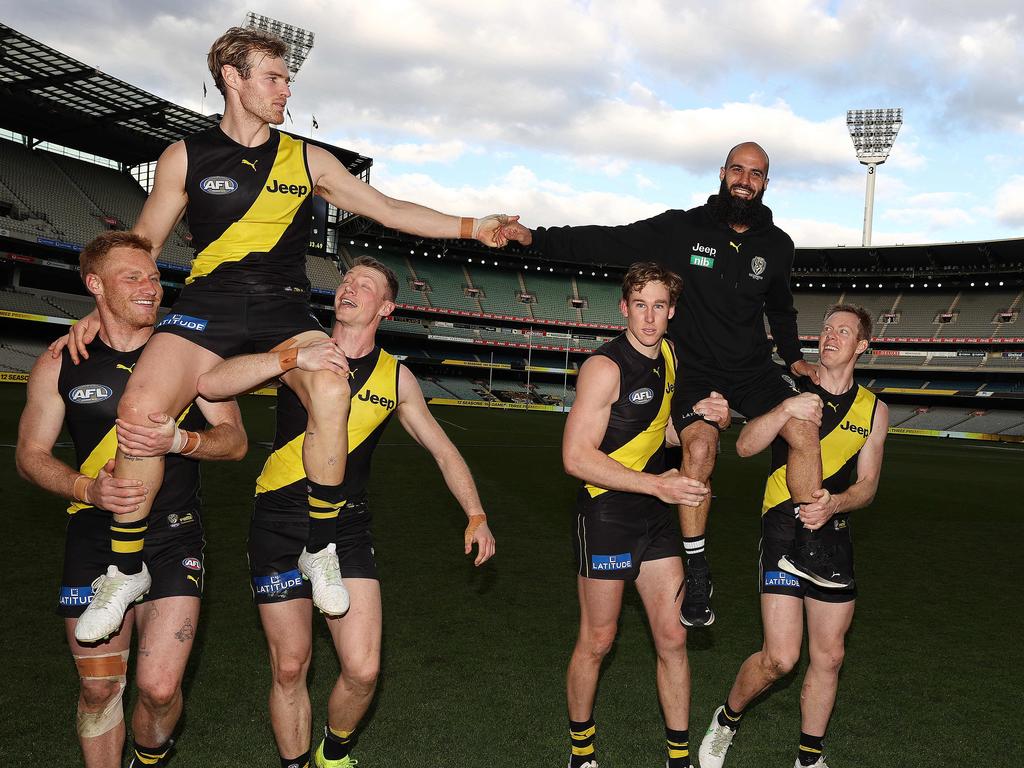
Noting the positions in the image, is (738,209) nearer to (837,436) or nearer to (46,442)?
(837,436)

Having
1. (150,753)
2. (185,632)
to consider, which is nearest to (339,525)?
(185,632)

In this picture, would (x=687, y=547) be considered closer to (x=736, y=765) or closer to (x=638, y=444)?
(x=638, y=444)

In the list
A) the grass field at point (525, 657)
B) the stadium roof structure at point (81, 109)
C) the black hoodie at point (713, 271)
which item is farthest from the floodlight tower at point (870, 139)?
the black hoodie at point (713, 271)

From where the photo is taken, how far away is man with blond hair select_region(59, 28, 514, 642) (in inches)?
161

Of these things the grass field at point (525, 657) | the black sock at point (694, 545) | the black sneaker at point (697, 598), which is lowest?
the grass field at point (525, 657)

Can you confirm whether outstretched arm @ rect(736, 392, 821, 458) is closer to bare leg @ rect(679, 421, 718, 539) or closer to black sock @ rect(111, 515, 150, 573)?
bare leg @ rect(679, 421, 718, 539)

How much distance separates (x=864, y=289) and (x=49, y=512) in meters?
65.6

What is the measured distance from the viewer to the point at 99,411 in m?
4.27

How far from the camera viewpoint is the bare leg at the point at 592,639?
4.83 meters

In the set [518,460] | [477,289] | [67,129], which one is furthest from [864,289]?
[67,129]

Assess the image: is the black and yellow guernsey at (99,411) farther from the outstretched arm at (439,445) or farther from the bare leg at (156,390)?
the outstretched arm at (439,445)

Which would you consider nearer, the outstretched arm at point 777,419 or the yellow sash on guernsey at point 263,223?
the yellow sash on guernsey at point 263,223

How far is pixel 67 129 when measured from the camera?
48.9 meters

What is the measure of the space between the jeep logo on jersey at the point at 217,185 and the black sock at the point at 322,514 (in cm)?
171
